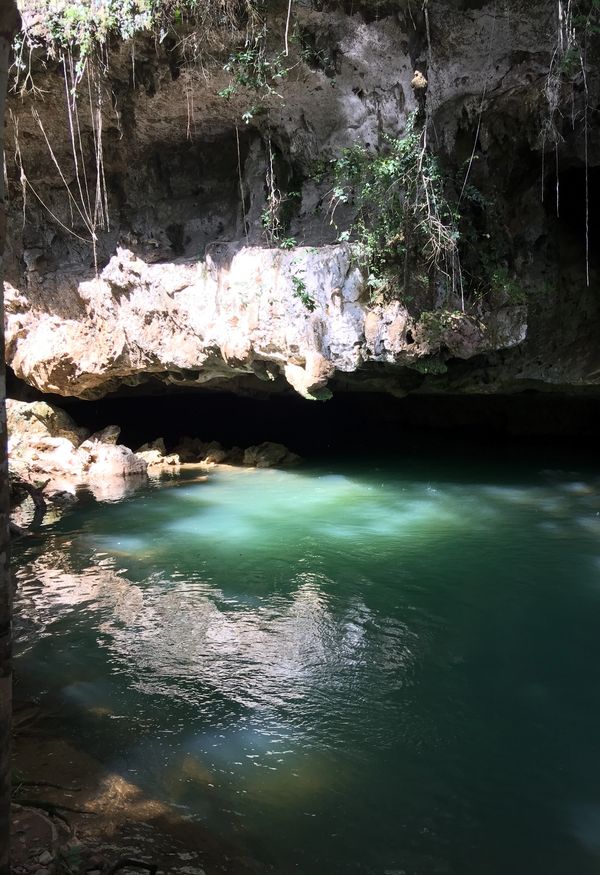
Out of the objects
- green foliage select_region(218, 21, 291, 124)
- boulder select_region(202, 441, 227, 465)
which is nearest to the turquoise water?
boulder select_region(202, 441, 227, 465)

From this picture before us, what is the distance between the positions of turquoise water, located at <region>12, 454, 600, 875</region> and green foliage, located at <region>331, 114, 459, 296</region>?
3.03 metres

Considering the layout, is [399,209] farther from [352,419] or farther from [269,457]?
[352,419]

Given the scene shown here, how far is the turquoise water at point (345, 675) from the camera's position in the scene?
2896mm

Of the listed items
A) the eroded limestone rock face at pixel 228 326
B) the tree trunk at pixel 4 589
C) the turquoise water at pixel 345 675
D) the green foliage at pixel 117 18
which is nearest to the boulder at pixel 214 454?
the eroded limestone rock face at pixel 228 326

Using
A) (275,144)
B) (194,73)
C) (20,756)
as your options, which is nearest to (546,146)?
(275,144)

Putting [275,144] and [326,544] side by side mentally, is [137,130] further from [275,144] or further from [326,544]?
[326,544]

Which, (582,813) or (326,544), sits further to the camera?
(326,544)

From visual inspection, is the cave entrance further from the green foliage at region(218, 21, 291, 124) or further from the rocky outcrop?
the green foliage at region(218, 21, 291, 124)

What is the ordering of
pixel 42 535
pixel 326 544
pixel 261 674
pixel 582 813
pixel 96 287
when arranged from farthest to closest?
pixel 96 287 < pixel 42 535 < pixel 326 544 < pixel 261 674 < pixel 582 813

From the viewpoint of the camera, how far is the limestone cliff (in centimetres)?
768

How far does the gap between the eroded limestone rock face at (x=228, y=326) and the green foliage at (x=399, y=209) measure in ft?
1.14

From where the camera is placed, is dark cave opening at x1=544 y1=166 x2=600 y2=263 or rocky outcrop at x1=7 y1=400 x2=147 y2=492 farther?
rocky outcrop at x1=7 y1=400 x2=147 y2=492

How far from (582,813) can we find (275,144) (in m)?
8.70

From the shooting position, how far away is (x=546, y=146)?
8102 millimetres
